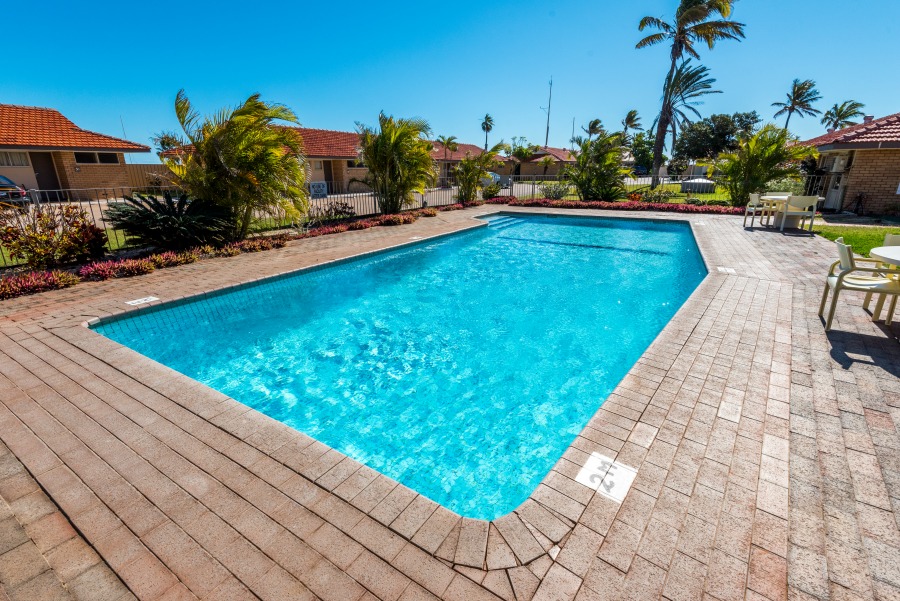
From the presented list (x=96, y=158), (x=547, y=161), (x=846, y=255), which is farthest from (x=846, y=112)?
(x=96, y=158)

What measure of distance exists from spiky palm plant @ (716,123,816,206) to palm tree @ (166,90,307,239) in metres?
17.6

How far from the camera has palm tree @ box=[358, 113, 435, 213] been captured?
1475 cm

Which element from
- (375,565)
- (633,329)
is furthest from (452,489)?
(633,329)

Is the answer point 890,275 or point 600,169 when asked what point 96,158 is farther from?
point 890,275

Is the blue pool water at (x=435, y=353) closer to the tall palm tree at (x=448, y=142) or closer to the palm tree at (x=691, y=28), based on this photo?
the palm tree at (x=691, y=28)

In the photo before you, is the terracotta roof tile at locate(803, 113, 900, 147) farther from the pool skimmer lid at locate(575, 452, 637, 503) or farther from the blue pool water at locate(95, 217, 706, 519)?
the pool skimmer lid at locate(575, 452, 637, 503)

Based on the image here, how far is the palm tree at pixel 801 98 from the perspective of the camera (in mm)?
44812

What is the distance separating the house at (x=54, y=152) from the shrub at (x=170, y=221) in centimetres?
1676

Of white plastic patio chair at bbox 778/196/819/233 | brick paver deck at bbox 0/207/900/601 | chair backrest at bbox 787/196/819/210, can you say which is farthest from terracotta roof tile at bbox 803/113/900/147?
brick paver deck at bbox 0/207/900/601

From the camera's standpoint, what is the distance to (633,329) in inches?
259

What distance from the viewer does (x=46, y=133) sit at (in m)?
20.7

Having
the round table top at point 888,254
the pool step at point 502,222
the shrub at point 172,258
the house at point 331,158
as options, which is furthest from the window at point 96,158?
the round table top at point 888,254

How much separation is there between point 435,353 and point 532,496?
3456 mm

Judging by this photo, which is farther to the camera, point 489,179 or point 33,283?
point 489,179
